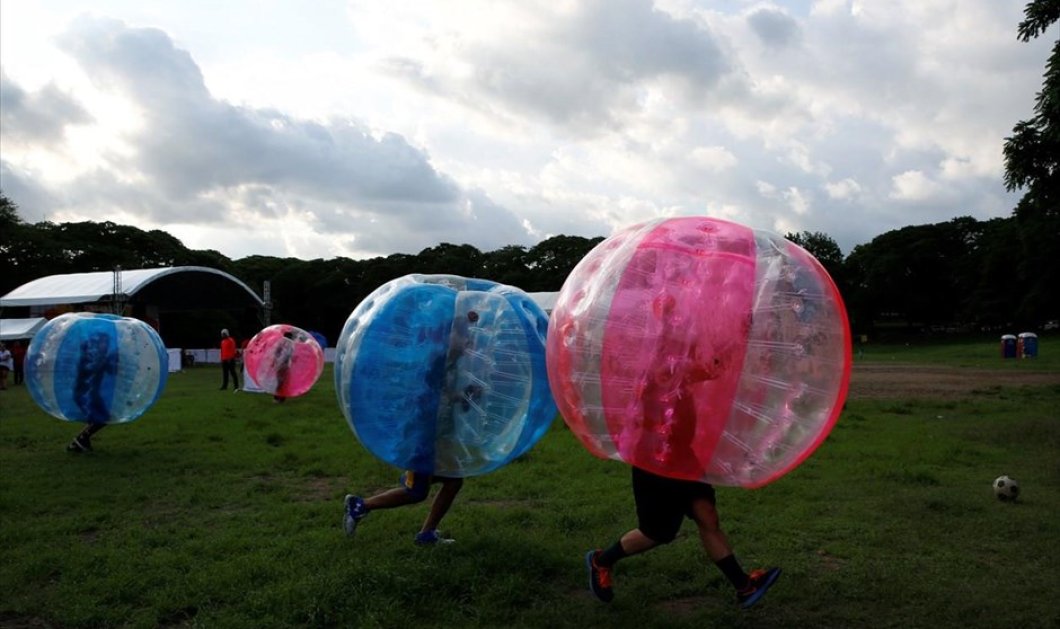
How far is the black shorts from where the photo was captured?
455cm

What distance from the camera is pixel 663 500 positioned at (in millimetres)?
4598

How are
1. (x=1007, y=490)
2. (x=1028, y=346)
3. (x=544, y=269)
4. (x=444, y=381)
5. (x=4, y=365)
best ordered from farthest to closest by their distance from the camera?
1. (x=544, y=269)
2. (x=1028, y=346)
3. (x=4, y=365)
4. (x=1007, y=490)
5. (x=444, y=381)

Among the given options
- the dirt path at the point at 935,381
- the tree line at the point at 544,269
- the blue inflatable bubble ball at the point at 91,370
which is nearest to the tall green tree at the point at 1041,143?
the dirt path at the point at 935,381

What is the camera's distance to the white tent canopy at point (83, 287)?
1372 inches

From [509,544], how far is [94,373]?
22.6ft

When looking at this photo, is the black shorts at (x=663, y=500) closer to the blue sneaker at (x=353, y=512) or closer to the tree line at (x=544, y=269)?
the blue sneaker at (x=353, y=512)

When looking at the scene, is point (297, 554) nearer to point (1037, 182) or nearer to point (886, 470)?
point (886, 470)

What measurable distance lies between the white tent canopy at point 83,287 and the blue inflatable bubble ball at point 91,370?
86.4 feet

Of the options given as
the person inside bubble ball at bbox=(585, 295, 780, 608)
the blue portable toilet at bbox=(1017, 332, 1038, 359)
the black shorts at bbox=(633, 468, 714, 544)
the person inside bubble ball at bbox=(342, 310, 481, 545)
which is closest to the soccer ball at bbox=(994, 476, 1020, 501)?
the person inside bubble ball at bbox=(585, 295, 780, 608)

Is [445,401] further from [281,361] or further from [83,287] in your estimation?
[83,287]

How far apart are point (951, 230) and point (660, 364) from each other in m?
74.6

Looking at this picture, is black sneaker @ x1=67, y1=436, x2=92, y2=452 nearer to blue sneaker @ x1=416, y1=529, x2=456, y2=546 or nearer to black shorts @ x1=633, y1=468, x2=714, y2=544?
blue sneaker @ x1=416, y1=529, x2=456, y2=546

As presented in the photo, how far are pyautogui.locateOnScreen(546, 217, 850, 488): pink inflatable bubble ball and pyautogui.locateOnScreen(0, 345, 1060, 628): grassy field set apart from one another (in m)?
1.10

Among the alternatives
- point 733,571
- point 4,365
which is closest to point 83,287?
point 4,365
